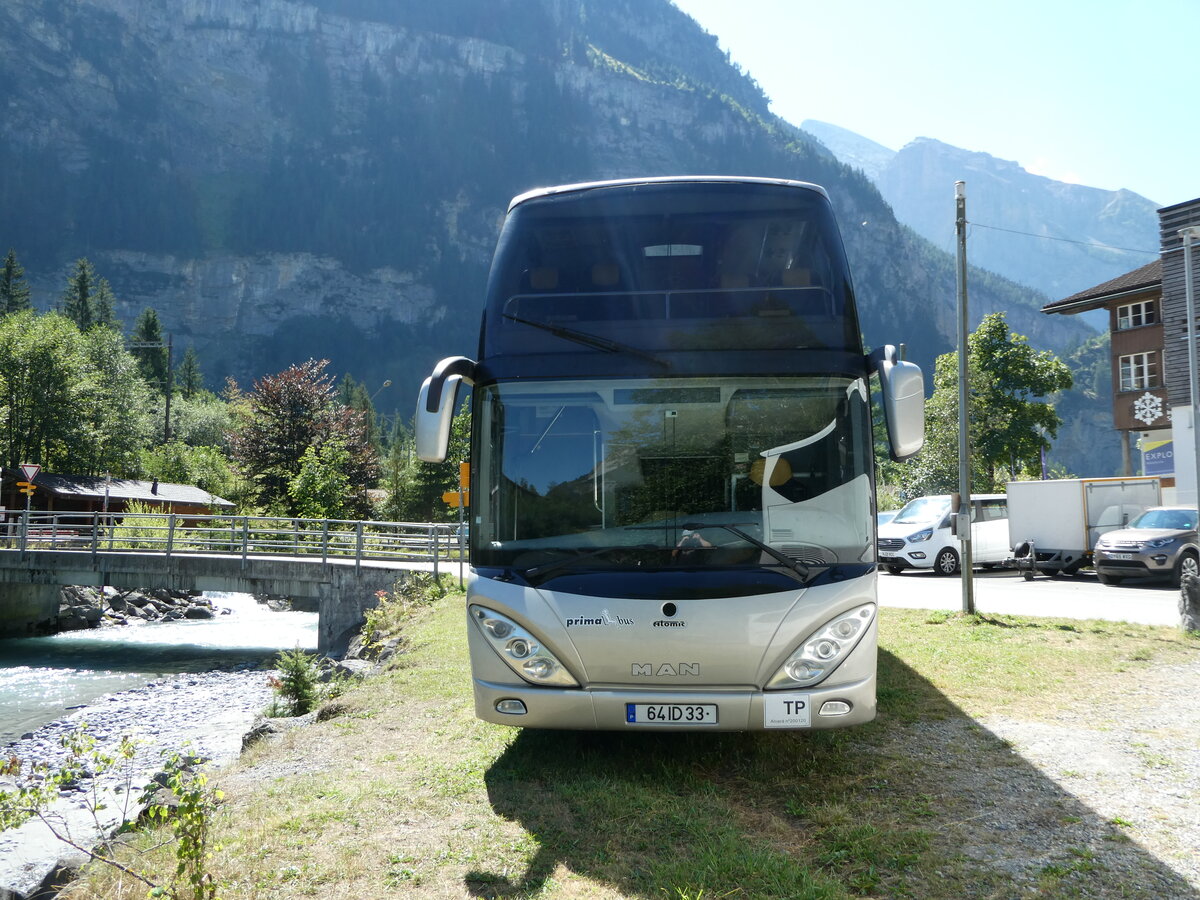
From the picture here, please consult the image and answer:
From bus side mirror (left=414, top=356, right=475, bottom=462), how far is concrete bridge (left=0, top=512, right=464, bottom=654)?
1811 centimetres

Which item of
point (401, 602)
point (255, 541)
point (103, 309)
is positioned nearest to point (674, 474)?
point (401, 602)

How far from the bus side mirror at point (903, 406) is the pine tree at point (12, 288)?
97.2m

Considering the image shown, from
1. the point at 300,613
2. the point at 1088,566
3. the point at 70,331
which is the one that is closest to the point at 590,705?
the point at 1088,566

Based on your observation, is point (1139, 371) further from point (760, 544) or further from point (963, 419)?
point (760, 544)

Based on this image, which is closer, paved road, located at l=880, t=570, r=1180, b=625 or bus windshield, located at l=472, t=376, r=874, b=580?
bus windshield, located at l=472, t=376, r=874, b=580

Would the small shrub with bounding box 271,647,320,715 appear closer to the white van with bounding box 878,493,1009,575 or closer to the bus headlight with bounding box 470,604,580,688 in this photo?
the bus headlight with bounding box 470,604,580,688

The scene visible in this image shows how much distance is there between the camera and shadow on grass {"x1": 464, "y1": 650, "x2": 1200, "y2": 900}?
441 centimetres

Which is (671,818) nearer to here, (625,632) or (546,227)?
(625,632)

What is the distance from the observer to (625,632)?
543cm

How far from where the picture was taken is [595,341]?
592 cm

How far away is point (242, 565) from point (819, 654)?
24888 millimetres

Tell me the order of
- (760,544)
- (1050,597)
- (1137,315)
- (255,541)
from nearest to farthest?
(760,544) → (1050,597) → (255,541) → (1137,315)

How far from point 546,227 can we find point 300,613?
1426 inches

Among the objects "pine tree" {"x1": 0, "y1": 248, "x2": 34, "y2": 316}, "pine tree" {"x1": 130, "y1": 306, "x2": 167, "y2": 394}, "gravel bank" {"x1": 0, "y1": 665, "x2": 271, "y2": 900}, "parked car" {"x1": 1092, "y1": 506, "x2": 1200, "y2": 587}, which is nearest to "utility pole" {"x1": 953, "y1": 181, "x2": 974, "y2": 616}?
"parked car" {"x1": 1092, "y1": 506, "x2": 1200, "y2": 587}
